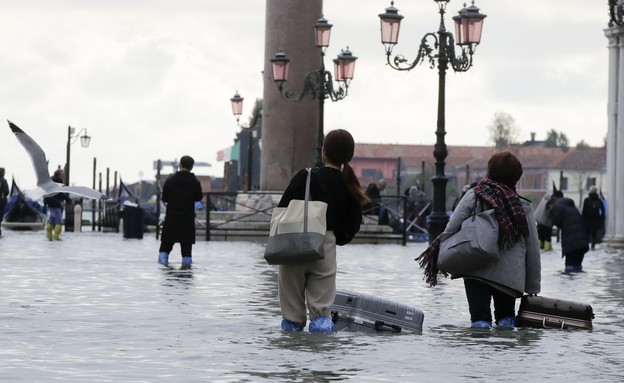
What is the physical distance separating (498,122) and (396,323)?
124m

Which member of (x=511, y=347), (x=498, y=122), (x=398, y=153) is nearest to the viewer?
(x=511, y=347)

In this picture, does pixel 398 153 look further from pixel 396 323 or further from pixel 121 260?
pixel 396 323

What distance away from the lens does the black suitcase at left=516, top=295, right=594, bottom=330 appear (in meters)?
11.2

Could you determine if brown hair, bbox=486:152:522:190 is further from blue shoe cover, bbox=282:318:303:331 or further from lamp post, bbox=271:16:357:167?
lamp post, bbox=271:16:357:167

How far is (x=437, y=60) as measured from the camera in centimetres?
2584

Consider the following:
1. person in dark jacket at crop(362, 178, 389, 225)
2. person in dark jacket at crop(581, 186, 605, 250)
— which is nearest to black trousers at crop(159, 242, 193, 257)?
Answer: person in dark jacket at crop(362, 178, 389, 225)

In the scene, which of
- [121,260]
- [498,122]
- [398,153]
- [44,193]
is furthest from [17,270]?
[398,153]

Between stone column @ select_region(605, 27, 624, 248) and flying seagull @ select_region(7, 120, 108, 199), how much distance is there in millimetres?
17703

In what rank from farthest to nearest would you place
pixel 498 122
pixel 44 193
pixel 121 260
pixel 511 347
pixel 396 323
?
pixel 498 122 → pixel 121 260 → pixel 44 193 → pixel 396 323 → pixel 511 347

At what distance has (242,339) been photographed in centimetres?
1002

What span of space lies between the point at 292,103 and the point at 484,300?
22.9 meters

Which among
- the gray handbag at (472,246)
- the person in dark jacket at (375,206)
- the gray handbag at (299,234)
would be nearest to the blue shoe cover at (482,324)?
the gray handbag at (472,246)

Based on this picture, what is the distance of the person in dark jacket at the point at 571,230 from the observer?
20812mm

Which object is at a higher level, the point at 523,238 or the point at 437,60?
the point at 437,60
